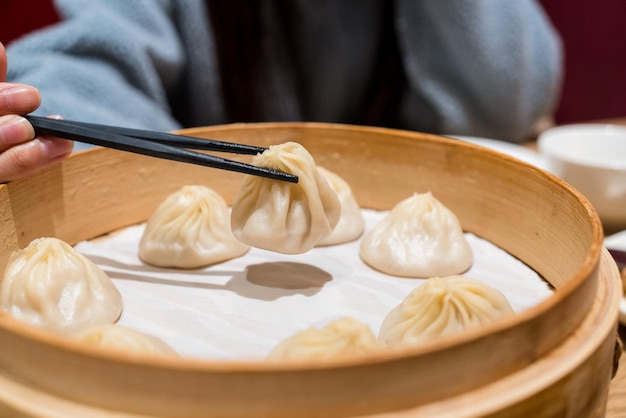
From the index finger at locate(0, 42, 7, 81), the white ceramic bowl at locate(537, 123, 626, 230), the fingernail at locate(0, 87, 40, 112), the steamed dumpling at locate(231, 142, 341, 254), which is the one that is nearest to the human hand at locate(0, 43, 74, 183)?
the fingernail at locate(0, 87, 40, 112)

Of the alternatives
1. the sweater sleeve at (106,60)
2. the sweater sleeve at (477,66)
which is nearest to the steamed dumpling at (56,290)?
the sweater sleeve at (106,60)

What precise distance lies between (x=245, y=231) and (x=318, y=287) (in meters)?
0.21

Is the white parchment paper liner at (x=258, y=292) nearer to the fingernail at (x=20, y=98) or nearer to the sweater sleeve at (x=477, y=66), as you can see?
the fingernail at (x=20, y=98)

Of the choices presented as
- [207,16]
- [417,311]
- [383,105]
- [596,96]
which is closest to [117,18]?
[207,16]

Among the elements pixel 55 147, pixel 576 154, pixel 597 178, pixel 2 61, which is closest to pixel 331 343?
pixel 55 147

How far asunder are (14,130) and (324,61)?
7.29 feet

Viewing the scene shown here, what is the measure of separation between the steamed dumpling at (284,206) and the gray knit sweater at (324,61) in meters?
1.45

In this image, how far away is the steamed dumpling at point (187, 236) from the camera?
1.50 metres

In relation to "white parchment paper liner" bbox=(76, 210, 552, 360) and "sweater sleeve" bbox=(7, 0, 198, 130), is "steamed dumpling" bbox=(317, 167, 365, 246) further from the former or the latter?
"sweater sleeve" bbox=(7, 0, 198, 130)

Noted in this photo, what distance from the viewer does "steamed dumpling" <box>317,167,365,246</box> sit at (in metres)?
1.61

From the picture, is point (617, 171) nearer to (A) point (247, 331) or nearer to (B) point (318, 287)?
(B) point (318, 287)

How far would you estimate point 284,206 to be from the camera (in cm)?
133

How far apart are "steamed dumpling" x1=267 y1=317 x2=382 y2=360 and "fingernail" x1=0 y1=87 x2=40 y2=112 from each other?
809 millimetres

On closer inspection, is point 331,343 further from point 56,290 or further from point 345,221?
point 345,221
